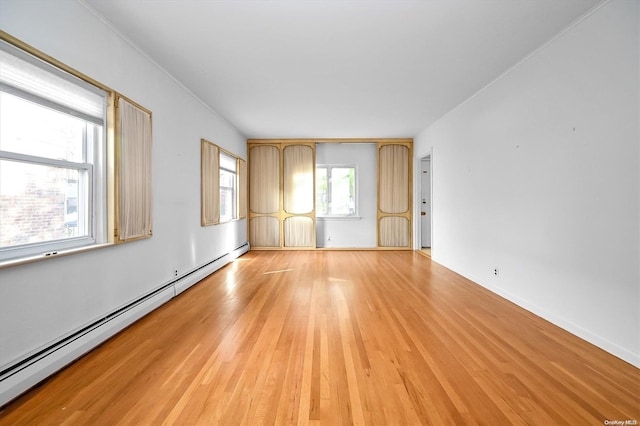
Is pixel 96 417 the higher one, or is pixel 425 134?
pixel 425 134

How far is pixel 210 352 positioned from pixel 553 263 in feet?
10.9

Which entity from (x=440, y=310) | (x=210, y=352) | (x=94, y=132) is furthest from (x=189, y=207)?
(x=440, y=310)

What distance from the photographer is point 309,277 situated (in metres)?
4.67

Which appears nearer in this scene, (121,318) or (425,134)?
(121,318)

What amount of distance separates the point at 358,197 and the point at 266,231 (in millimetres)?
2559

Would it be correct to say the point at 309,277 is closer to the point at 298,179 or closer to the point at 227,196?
the point at 227,196

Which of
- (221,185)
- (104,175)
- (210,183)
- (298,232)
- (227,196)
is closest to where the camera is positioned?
(104,175)

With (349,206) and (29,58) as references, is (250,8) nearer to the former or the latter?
(29,58)

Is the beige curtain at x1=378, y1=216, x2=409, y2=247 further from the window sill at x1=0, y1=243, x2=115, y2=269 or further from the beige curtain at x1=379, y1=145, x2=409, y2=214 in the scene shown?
the window sill at x1=0, y1=243, x2=115, y2=269

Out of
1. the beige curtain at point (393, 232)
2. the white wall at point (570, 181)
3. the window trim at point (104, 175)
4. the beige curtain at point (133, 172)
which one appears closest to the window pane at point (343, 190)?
the beige curtain at point (393, 232)

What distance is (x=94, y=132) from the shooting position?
2.54m

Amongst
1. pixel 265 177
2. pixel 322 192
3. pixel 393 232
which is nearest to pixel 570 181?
pixel 393 232

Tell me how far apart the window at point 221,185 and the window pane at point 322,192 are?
187cm

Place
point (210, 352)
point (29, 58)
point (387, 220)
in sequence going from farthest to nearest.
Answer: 1. point (387, 220)
2. point (210, 352)
3. point (29, 58)
